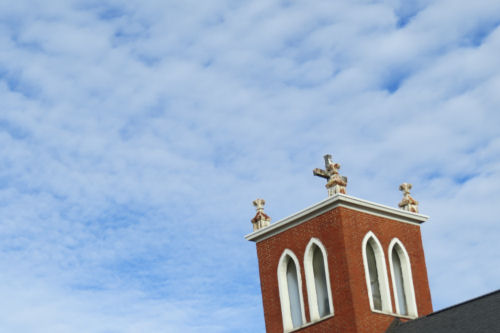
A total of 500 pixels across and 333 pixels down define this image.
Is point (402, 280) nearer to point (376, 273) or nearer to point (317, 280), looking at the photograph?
point (376, 273)

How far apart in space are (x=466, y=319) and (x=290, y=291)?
7250 millimetres

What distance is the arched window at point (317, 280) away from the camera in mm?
32031

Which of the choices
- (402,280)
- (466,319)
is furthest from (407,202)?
(466,319)

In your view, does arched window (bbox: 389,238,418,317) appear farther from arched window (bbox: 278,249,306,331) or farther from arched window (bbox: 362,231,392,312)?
arched window (bbox: 278,249,306,331)

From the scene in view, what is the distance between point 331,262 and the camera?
31.9m

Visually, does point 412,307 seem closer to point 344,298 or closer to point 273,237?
point 344,298

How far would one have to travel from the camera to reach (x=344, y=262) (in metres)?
31.4

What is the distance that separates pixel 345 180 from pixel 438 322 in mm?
6143

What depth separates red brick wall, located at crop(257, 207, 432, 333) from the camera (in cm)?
3105

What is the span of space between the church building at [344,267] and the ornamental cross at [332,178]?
3 cm

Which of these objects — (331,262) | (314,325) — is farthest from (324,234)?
(314,325)

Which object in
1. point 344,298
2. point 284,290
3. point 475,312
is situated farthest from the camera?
point 284,290

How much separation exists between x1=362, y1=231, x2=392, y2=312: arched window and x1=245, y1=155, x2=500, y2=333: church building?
1.4 inches

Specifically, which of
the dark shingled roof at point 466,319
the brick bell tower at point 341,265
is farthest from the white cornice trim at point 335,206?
the dark shingled roof at point 466,319
